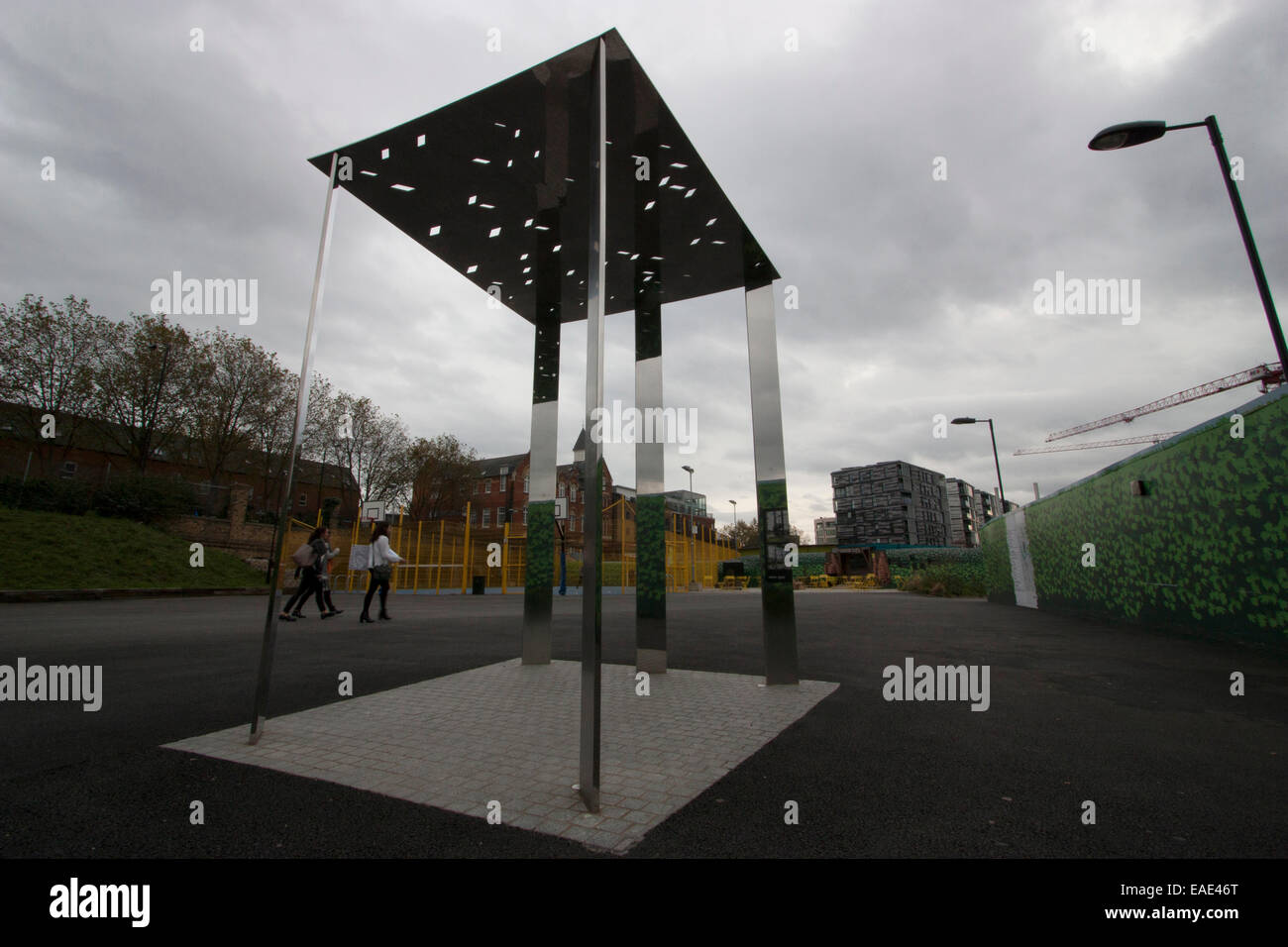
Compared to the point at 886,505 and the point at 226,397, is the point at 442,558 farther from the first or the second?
the point at 886,505

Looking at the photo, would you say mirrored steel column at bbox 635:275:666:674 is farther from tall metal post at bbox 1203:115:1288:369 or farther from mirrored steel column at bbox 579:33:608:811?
tall metal post at bbox 1203:115:1288:369

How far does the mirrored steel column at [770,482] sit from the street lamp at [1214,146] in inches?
245

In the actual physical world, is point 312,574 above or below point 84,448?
below

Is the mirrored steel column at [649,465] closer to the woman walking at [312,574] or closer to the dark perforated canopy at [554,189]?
the dark perforated canopy at [554,189]

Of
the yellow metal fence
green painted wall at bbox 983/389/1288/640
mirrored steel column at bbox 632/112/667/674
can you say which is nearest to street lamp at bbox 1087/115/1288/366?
green painted wall at bbox 983/389/1288/640

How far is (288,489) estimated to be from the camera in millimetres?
3795

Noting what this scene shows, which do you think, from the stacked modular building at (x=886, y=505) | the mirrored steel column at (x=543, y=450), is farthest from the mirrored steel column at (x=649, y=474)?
the stacked modular building at (x=886, y=505)

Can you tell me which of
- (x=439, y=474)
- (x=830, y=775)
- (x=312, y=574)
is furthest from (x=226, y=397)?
(x=830, y=775)

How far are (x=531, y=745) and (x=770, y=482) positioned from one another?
3.52 meters

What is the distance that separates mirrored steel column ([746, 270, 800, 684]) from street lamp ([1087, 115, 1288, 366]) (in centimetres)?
622

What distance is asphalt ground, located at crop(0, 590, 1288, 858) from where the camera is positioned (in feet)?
7.27

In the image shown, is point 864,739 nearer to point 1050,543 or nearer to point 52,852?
point 52,852
